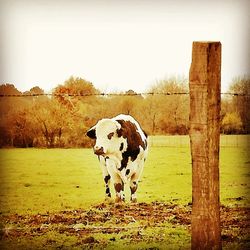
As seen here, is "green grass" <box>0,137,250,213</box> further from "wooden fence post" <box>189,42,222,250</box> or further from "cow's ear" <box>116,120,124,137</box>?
"wooden fence post" <box>189,42,222,250</box>

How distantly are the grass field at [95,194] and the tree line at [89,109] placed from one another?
103 millimetres

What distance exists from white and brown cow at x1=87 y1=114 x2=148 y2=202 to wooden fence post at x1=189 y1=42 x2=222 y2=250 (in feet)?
3.17

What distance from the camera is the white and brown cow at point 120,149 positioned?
413 cm

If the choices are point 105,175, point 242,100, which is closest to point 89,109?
point 105,175

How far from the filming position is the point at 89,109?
165 inches

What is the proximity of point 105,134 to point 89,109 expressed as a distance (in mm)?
220

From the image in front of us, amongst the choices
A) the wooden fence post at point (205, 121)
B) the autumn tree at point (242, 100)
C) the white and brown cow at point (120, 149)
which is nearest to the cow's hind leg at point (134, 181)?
the white and brown cow at point (120, 149)

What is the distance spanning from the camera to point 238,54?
13.2 feet

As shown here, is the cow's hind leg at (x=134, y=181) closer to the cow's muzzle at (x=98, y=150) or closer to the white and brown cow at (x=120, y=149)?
the white and brown cow at (x=120, y=149)

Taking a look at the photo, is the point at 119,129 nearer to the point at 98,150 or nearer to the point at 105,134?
the point at 105,134

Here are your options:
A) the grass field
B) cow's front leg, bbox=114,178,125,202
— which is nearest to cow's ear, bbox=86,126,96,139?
the grass field

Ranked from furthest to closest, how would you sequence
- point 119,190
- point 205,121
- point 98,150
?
point 119,190
point 98,150
point 205,121

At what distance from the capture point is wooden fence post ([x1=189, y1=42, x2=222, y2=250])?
322 centimetres

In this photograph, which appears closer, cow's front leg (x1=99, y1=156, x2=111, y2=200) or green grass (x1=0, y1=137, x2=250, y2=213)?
green grass (x1=0, y1=137, x2=250, y2=213)
